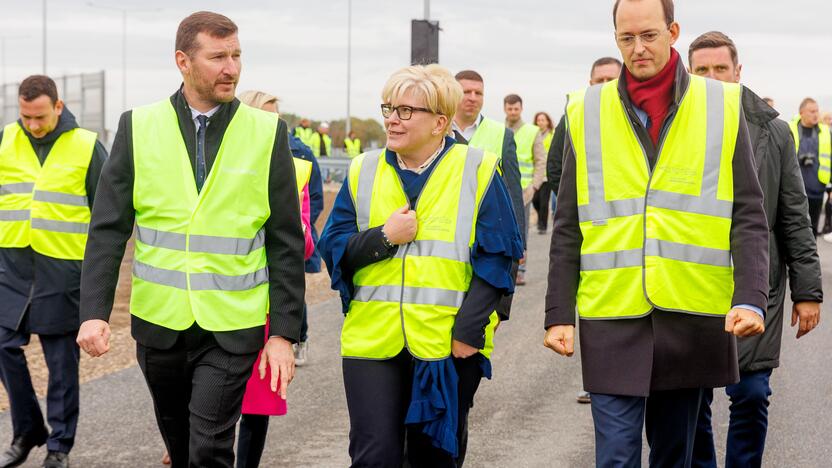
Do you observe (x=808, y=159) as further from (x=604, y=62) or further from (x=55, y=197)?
(x=55, y=197)

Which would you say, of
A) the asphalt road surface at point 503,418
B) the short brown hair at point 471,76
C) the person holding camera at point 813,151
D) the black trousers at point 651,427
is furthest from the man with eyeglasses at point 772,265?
the person holding camera at point 813,151

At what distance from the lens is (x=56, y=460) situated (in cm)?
649

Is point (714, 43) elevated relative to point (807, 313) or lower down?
elevated

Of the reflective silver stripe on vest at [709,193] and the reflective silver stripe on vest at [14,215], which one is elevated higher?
the reflective silver stripe on vest at [709,193]

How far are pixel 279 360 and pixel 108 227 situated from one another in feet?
2.69

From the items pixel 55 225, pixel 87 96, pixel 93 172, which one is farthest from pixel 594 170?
pixel 87 96

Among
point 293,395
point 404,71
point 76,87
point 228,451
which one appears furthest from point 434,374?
point 76,87

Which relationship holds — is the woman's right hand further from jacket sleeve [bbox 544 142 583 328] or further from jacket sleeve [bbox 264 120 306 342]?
jacket sleeve [bbox 544 142 583 328]

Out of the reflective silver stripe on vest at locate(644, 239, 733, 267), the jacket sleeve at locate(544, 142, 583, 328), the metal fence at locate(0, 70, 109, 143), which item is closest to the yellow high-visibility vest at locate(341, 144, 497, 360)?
the jacket sleeve at locate(544, 142, 583, 328)

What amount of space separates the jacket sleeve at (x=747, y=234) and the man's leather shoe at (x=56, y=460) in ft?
12.9

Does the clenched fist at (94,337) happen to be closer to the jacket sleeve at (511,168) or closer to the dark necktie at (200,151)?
the dark necktie at (200,151)

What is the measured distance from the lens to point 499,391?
28.3 feet

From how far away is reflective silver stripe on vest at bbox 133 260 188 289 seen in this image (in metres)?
4.43

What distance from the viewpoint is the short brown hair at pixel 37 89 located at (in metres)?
6.75
